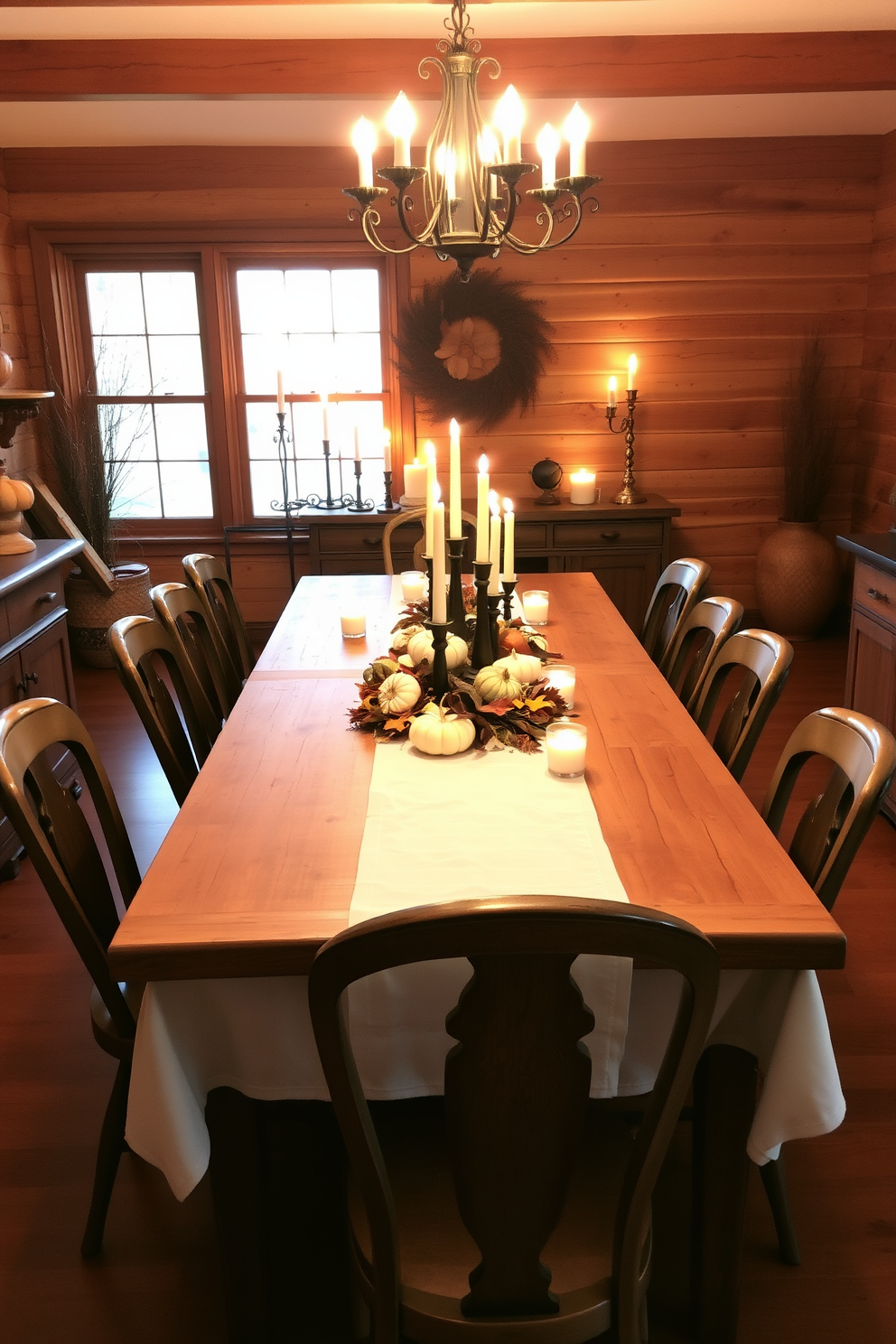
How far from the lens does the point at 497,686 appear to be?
200 centimetres

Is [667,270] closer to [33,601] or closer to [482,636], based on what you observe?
[33,601]

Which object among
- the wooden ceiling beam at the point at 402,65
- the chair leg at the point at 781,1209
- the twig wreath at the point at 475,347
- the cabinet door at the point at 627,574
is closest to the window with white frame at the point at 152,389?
the twig wreath at the point at 475,347

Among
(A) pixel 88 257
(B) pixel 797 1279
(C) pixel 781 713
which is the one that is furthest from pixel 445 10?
(B) pixel 797 1279

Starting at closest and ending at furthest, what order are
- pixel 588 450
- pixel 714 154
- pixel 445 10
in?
pixel 445 10, pixel 714 154, pixel 588 450

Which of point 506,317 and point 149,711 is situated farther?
point 506,317

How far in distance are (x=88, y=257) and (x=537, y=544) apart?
2.57m

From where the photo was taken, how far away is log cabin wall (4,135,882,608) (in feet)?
15.9

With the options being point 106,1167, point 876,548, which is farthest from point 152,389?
point 106,1167

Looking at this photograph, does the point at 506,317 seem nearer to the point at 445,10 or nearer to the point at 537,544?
the point at 537,544

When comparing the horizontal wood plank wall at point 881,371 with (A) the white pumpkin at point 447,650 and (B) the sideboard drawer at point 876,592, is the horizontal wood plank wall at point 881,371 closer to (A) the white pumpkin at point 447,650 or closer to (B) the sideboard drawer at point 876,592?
(B) the sideboard drawer at point 876,592

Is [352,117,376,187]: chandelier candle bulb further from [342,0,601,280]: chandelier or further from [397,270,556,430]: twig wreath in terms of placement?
[397,270,556,430]: twig wreath

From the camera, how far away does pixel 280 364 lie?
527cm

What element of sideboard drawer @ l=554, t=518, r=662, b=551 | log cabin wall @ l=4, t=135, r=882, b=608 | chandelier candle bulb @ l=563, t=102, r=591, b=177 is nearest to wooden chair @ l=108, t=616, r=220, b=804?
chandelier candle bulb @ l=563, t=102, r=591, b=177

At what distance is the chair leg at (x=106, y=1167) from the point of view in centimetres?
174
